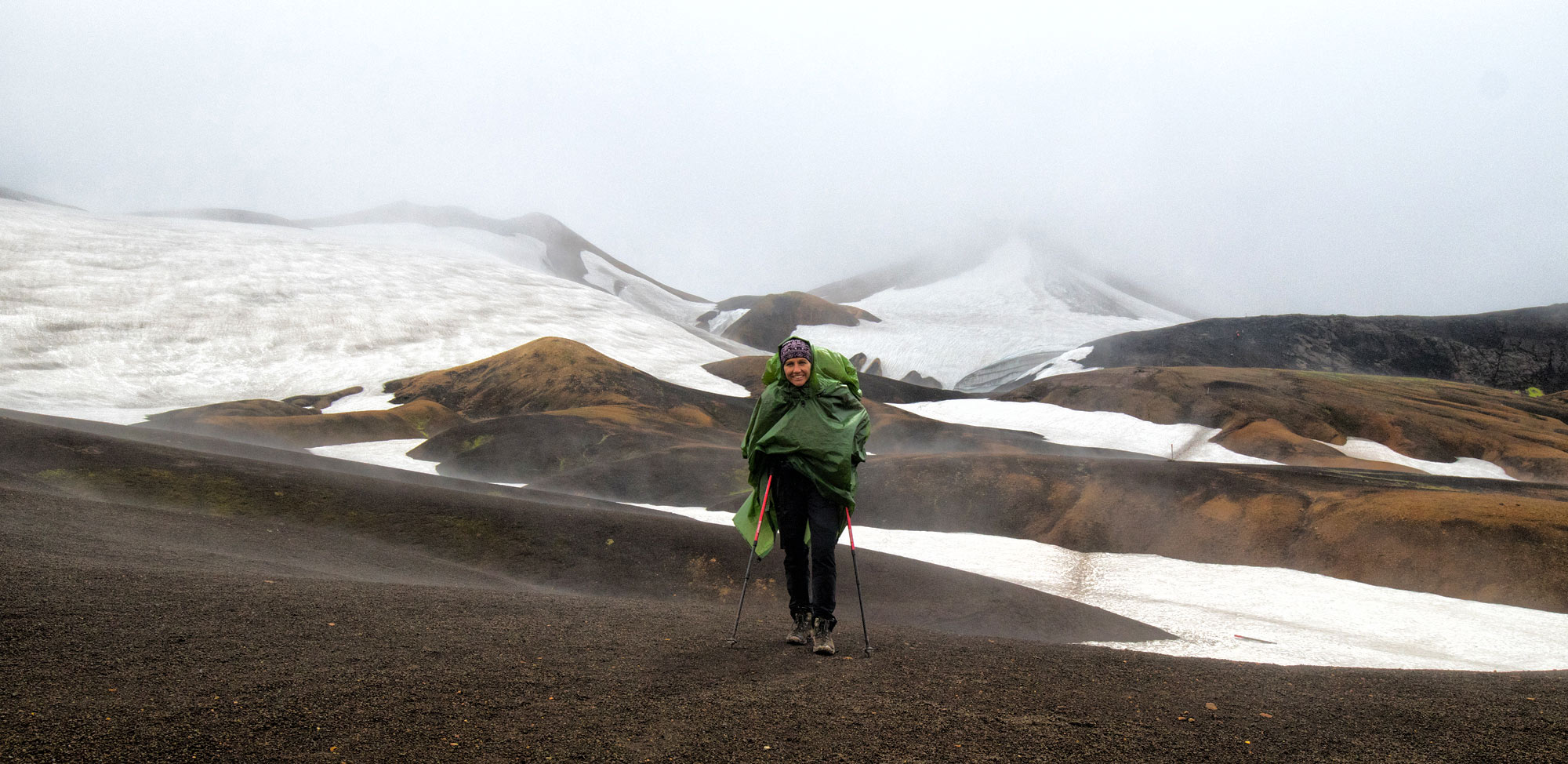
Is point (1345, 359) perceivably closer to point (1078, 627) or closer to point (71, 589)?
point (1078, 627)

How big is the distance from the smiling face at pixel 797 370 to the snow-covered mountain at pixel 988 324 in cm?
9574

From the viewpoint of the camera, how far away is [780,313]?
126562 millimetres

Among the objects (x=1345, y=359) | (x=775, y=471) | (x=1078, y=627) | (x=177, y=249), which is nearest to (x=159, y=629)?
(x=775, y=471)

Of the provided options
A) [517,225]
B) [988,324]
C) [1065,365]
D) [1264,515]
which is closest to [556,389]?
[1264,515]

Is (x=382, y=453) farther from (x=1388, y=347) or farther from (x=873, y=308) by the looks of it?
(x=873, y=308)

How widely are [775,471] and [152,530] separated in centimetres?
1166

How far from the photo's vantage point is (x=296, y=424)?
140 ft

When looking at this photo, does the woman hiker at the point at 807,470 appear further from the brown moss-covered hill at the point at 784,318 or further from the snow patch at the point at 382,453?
the brown moss-covered hill at the point at 784,318

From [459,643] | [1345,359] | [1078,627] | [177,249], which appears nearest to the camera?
[459,643]

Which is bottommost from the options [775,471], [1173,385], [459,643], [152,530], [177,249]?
[152,530]

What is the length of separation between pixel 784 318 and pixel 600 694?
121550 millimetres

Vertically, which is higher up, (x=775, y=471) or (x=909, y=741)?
(x=775, y=471)

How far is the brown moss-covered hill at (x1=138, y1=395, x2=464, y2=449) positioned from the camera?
4125 centimetres

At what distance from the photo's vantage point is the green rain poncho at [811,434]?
6945 millimetres
